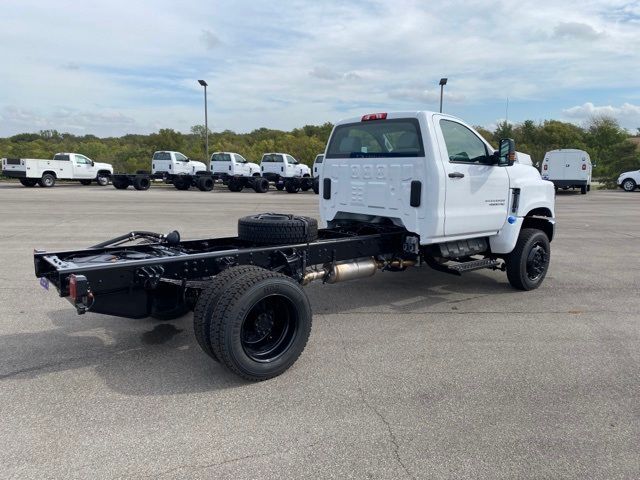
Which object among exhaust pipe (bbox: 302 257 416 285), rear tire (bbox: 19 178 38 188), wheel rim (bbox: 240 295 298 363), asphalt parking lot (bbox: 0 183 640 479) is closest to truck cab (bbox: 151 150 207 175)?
rear tire (bbox: 19 178 38 188)

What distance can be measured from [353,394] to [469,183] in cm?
295

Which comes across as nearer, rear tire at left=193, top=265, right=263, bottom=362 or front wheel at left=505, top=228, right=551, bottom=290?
rear tire at left=193, top=265, right=263, bottom=362

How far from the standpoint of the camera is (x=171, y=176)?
30000mm

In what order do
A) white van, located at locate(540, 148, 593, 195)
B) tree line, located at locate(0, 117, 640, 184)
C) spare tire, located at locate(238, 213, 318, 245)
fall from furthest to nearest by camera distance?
tree line, located at locate(0, 117, 640, 184) → white van, located at locate(540, 148, 593, 195) → spare tire, located at locate(238, 213, 318, 245)

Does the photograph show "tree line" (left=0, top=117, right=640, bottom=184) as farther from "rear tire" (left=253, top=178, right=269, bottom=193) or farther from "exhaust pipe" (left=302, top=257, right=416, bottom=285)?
"exhaust pipe" (left=302, top=257, right=416, bottom=285)

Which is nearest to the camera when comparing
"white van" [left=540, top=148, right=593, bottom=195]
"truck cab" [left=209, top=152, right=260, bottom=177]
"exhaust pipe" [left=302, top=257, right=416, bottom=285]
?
"exhaust pipe" [left=302, top=257, right=416, bottom=285]

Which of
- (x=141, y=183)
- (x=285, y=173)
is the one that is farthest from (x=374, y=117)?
(x=141, y=183)

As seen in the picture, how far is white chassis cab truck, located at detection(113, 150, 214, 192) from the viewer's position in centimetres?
2858

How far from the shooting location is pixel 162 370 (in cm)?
405

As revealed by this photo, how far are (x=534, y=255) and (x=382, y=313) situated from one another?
7.73 ft

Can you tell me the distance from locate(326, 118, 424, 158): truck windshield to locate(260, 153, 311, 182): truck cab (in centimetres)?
2349

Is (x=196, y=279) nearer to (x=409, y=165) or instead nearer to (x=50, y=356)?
(x=50, y=356)

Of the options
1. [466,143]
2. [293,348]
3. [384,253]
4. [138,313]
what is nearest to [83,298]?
[138,313]

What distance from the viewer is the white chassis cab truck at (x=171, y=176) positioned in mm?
28578
